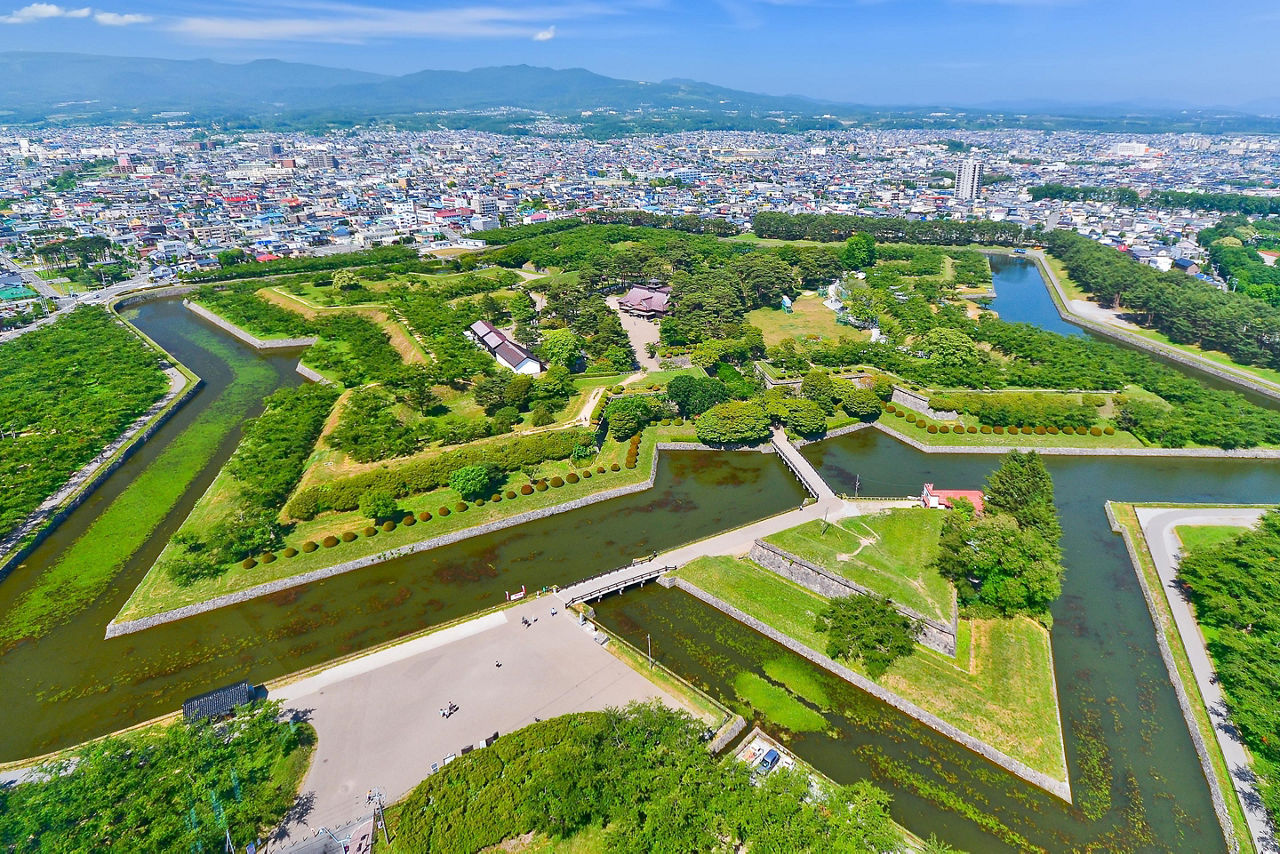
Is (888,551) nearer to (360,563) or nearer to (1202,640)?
(1202,640)

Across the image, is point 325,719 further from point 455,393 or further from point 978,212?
point 978,212

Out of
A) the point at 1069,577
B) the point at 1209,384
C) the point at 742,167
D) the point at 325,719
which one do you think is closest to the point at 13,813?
the point at 325,719

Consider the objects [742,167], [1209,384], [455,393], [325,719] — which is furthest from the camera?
[742,167]

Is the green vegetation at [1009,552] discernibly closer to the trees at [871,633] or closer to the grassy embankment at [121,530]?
the trees at [871,633]

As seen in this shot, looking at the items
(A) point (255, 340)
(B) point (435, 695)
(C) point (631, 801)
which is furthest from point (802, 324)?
(A) point (255, 340)

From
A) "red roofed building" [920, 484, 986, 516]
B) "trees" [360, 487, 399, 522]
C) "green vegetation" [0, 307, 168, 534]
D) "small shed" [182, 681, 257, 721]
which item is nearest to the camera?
"small shed" [182, 681, 257, 721]

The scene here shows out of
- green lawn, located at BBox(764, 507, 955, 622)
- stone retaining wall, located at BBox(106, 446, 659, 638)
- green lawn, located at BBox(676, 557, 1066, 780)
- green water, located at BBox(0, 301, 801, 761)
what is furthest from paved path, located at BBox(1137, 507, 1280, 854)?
stone retaining wall, located at BBox(106, 446, 659, 638)

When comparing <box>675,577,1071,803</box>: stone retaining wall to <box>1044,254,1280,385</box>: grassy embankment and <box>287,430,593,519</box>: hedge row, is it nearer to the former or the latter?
<box>287,430,593,519</box>: hedge row
